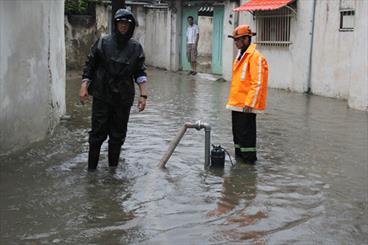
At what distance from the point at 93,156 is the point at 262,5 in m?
10.6

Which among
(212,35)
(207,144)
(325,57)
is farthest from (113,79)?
(212,35)

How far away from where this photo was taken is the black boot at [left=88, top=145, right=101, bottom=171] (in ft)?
21.9

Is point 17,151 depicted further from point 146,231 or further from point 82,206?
point 146,231

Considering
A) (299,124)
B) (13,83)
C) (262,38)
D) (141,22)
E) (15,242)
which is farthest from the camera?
(141,22)

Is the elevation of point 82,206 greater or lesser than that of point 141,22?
lesser

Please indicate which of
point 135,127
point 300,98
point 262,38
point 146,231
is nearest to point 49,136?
point 135,127

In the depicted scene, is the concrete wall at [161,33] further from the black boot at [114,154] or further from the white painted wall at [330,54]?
the black boot at [114,154]

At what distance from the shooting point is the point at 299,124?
1043 centimetres

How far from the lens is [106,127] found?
670cm

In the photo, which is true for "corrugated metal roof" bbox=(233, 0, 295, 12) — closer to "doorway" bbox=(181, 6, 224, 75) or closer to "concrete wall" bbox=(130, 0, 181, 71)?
"doorway" bbox=(181, 6, 224, 75)

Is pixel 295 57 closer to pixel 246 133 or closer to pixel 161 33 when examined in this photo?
pixel 161 33

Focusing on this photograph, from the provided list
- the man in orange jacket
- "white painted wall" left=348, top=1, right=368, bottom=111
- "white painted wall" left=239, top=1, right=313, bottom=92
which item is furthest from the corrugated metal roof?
the man in orange jacket

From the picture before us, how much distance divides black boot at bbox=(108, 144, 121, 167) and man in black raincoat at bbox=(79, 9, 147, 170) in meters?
0.02

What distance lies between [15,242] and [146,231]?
1.01 m
